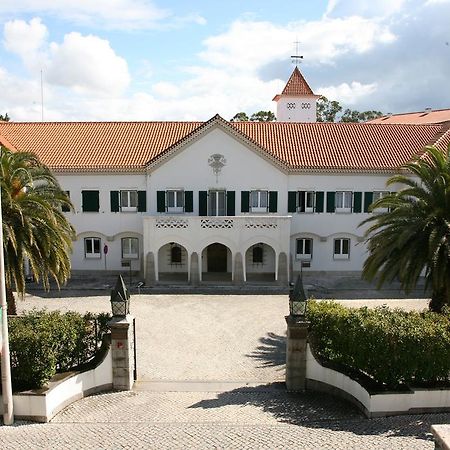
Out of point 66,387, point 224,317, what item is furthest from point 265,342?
point 66,387

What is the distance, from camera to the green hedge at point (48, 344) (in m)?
12.8

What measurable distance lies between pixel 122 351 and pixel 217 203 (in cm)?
1695

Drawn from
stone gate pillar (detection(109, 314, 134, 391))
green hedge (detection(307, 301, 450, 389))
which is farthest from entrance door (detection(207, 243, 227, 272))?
green hedge (detection(307, 301, 450, 389))

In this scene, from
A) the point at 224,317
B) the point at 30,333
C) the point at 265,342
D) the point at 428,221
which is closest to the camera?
the point at 30,333

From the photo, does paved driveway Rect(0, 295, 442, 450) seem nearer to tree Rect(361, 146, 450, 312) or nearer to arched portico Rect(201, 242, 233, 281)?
tree Rect(361, 146, 450, 312)

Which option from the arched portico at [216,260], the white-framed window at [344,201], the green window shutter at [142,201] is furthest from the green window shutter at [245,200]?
the green window shutter at [142,201]

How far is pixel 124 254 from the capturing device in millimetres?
31547

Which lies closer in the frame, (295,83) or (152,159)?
(152,159)

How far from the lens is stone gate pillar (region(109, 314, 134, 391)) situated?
1434 centimetres

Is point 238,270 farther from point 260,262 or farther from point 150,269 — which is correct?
point 150,269

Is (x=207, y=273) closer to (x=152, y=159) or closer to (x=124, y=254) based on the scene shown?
(x=124, y=254)

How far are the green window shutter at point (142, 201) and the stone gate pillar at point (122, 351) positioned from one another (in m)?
16.4

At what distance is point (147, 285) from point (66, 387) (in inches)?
615

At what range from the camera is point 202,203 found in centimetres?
3052
